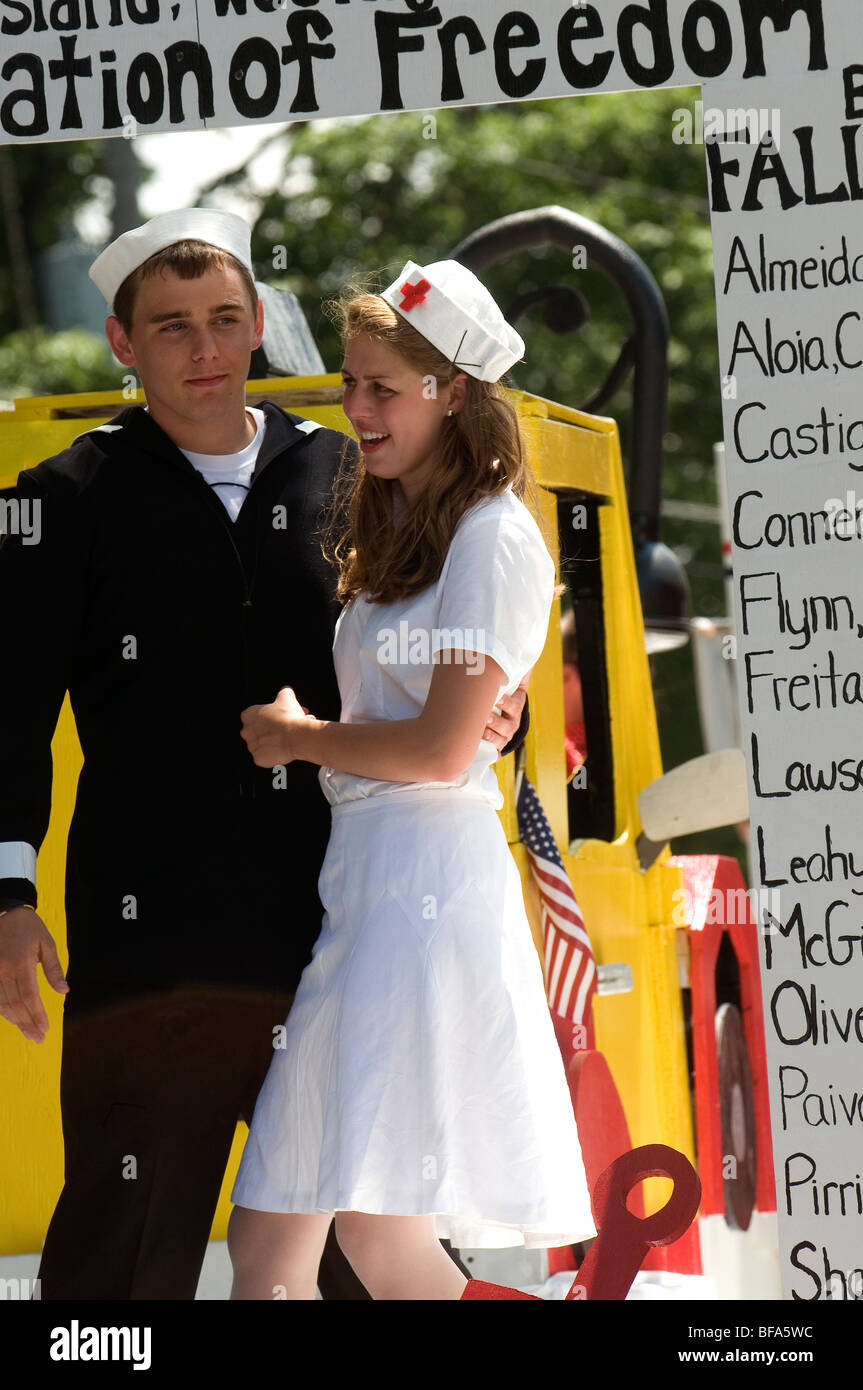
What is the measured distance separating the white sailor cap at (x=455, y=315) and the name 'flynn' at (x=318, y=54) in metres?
0.38

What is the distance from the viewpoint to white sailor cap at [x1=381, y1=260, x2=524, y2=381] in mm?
2811

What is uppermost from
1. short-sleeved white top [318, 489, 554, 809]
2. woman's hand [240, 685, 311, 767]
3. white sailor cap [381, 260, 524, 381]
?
white sailor cap [381, 260, 524, 381]

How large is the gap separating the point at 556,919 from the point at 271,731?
0.98 meters

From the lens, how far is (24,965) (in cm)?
288

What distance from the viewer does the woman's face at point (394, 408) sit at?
9.27 ft

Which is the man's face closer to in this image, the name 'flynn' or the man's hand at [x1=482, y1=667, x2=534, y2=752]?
the name 'flynn'

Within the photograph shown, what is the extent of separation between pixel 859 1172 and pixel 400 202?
10021 mm

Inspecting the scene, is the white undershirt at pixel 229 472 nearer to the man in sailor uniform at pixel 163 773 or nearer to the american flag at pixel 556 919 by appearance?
the man in sailor uniform at pixel 163 773

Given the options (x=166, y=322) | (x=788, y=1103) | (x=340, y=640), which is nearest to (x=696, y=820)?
(x=788, y=1103)

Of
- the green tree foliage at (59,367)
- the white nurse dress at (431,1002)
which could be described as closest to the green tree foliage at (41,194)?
the green tree foliage at (59,367)

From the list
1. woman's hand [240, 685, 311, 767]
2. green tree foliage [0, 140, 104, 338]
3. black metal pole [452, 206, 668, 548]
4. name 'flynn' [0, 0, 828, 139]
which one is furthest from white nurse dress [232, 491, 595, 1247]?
green tree foliage [0, 140, 104, 338]

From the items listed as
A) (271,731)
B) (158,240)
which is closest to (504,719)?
(271,731)
